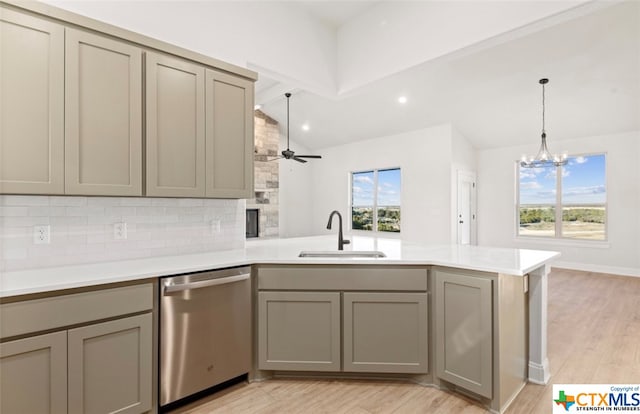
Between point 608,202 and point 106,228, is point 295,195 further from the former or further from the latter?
point 106,228

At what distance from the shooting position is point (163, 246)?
2482mm

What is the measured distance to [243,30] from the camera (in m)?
2.98

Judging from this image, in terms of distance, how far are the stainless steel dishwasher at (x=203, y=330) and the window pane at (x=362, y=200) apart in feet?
21.2

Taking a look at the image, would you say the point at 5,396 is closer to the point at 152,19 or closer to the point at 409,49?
the point at 152,19

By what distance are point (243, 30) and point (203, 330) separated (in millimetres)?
2510

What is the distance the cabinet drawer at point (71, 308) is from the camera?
144 cm

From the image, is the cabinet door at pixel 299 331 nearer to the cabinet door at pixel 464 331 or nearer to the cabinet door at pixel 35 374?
the cabinet door at pixel 464 331

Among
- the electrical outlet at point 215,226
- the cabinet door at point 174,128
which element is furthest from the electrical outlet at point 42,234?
the electrical outlet at point 215,226

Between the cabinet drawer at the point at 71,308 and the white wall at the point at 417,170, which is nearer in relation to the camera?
the cabinet drawer at the point at 71,308

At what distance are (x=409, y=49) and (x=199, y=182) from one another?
2.32 meters

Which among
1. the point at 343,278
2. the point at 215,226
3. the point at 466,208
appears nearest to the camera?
the point at 343,278

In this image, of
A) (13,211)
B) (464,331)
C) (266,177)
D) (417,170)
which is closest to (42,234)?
(13,211)

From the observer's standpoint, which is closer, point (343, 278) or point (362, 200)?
point (343, 278)

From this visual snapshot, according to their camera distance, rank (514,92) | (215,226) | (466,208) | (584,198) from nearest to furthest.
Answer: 1. (215,226)
2. (514,92)
3. (584,198)
4. (466,208)
